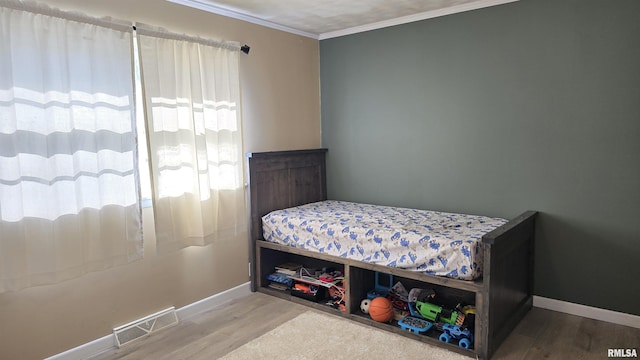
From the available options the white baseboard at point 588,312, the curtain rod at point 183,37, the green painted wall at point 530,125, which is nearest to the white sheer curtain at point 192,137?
the curtain rod at point 183,37

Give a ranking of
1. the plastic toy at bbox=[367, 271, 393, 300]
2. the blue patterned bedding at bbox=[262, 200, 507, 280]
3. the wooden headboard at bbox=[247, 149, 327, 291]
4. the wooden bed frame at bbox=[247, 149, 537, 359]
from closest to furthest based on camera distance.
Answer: the wooden bed frame at bbox=[247, 149, 537, 359]
the blue patterned bedding at bbox=[262, 200, 507, 280]
the plastic toy at bbox=[367, 271, 393, 300]
the wooden headboard at bbox=[247, 149, 327, 291]

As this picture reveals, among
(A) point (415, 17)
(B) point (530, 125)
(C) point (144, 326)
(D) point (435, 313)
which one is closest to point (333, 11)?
(A) point (415, 17)

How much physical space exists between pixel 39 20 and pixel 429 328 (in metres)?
2.92

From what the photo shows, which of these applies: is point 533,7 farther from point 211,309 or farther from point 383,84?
point 211,309

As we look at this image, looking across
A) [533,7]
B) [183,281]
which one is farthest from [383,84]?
[183,281]

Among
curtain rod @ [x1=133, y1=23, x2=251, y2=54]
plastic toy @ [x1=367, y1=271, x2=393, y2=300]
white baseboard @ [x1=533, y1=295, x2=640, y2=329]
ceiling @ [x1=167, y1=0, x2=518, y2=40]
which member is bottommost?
white baseboard @ [x1=533, y1=295, x2=640, y2=329]

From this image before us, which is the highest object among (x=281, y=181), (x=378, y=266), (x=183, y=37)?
(x=183, y=37)

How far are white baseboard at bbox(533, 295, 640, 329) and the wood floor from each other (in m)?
0.05

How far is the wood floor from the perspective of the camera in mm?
2600

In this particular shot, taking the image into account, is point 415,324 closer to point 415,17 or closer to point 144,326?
point 144,326

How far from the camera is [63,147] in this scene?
238 cm

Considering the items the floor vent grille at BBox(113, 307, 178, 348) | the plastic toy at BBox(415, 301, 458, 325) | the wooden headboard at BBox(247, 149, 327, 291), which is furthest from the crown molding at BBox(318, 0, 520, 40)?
the floor vent grille at BBox(113, 307, 178, 348)

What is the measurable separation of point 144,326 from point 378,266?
165cm

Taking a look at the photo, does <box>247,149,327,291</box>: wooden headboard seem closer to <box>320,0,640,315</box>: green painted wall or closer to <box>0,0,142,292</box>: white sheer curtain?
<box>320,0,640,315</box>: green painted wall
